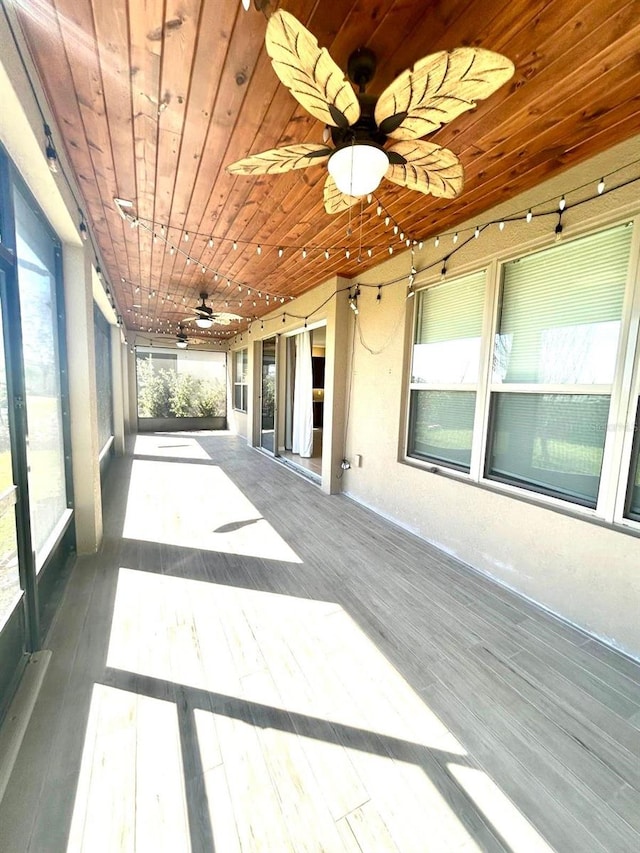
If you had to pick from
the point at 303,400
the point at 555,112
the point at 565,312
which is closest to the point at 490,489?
the point at 565,312

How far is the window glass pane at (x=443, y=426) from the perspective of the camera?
2918 mm

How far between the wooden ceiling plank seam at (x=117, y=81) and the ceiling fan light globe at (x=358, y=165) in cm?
90

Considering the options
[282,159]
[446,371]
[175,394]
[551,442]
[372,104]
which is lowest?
[551,442]

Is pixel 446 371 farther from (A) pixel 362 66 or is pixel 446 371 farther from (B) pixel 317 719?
(B) pixel 317 719

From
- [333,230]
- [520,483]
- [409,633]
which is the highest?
[333,230]

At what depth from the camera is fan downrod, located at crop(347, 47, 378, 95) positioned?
4.51 feet

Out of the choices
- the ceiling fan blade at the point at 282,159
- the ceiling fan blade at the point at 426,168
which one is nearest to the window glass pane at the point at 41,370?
the ceiling fan blade at the point at 282,159

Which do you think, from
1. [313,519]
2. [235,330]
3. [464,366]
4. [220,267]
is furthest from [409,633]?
[235,330]

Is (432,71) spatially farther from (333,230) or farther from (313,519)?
(313,519)

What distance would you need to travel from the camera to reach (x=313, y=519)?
3592 mm

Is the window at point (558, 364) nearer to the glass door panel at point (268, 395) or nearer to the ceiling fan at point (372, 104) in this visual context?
the ceiling fan at point (372, 104)

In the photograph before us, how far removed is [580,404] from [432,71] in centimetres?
197

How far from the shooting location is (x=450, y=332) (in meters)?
3.05

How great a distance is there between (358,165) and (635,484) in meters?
2.25
